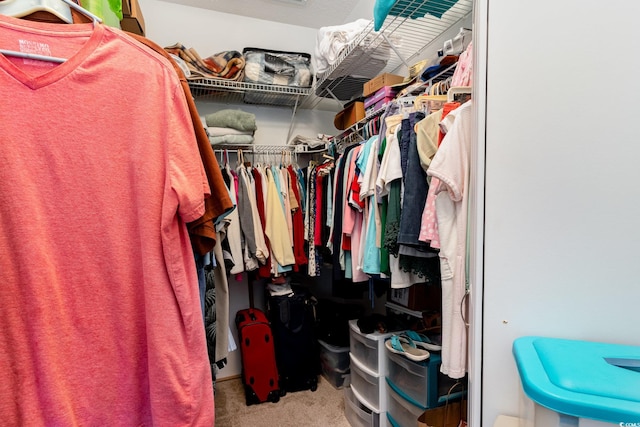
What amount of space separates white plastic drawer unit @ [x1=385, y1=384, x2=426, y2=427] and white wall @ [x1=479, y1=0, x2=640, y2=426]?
941 mm

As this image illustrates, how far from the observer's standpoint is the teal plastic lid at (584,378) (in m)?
0.36

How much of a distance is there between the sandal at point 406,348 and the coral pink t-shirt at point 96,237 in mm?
968

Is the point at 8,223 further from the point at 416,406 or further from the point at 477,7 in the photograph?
the point at 416,406

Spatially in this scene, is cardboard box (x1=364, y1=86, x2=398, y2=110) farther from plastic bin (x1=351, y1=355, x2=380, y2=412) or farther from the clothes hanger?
plastic bin (x1=351, y1=355, x2=380, y2=412)

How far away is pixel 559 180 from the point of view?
0.52m

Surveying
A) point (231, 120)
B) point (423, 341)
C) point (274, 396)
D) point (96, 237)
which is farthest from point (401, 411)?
point (231, 120)

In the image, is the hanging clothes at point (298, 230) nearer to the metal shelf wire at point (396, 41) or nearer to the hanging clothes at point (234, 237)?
the hanging clothes at point (234, 237)

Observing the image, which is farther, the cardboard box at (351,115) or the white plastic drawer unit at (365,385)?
the cardboard box at (351,115)

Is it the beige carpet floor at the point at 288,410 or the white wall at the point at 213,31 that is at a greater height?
the white wall at the point at 213,31

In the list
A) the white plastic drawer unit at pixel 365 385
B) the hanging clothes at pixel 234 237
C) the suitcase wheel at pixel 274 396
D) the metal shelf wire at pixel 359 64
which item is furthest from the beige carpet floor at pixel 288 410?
the metal shelf wire at pixel 359 64

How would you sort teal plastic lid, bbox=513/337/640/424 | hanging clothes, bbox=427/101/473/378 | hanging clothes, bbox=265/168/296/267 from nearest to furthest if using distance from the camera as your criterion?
teal plastic lid, bbox=513/337/640/424 < hanging clothes, bbox=427/101/473/378 < hanging clothes, bbox=265/168/296/267

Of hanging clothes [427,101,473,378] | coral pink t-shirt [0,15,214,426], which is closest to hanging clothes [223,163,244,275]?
coral pink t-shirt [0,15,214,426]

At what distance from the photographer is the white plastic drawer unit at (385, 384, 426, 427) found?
4.49 ft

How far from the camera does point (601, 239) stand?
1.64 feet
